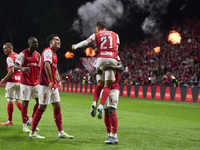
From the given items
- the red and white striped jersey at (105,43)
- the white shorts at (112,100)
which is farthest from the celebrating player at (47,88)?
the white shorts at (112,100)

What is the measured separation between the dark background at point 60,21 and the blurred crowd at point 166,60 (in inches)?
78.8

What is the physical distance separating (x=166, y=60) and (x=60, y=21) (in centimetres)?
2949

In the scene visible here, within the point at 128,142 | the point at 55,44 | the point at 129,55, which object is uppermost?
the point at 129,55

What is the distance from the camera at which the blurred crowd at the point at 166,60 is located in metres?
27.4

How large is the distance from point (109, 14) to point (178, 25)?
8.85 metres

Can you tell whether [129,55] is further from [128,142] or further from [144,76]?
[128,142]

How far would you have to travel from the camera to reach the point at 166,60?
32.8 meters

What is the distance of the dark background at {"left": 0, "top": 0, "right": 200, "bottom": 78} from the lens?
1566 inches

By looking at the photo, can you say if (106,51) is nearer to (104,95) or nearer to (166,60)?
(104,95)

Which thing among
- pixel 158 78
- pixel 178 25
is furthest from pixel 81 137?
pixel 178 25

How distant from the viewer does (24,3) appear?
6394 centimetres

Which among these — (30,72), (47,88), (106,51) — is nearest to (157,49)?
(30,72)

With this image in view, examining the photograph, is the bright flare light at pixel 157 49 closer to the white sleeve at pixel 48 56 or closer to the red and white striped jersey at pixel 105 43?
the red and white striped jersey at pixel 105 43

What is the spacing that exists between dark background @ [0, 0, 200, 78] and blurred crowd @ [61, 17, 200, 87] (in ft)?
6.57
